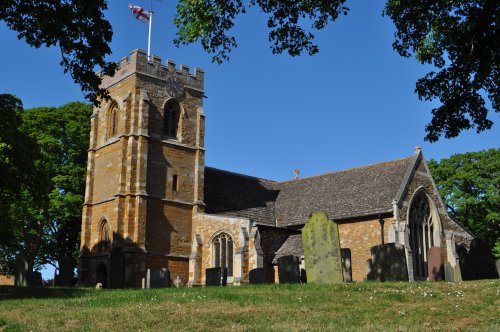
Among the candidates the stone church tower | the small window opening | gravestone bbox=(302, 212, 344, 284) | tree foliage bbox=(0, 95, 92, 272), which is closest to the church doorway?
the stone church tower

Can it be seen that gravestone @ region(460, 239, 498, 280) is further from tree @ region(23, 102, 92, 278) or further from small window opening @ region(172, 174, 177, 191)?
tree @ region(23, 102, 92, 278)

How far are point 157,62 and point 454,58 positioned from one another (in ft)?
74.3

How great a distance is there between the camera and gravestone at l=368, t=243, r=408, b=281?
720 inches

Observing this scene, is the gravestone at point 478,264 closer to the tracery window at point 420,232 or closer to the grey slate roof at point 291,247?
the tracery window at point 420,232

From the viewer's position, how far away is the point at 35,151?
22766mm

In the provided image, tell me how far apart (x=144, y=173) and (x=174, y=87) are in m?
6.06

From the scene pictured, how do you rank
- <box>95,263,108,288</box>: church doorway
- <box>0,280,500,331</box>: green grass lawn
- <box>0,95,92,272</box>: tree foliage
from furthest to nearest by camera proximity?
<box>0,95,92,272</box>: tree foliage, <box>95,263,108,288</box>: church doorway, <box>0,280,500,331</box>: green grass lawn

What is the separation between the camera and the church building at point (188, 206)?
30.4m

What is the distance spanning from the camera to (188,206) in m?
33.6

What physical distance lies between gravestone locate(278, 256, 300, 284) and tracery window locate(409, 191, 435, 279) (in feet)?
41.8

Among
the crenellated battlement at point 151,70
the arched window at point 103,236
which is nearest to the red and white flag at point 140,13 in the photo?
the crenellated battlement at point 151,70

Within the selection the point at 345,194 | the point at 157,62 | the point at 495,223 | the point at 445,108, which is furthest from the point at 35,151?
the point at 495,223

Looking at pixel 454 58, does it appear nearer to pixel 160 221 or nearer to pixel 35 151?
pixel 35 151

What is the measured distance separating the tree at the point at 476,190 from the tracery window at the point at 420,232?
1191cm
